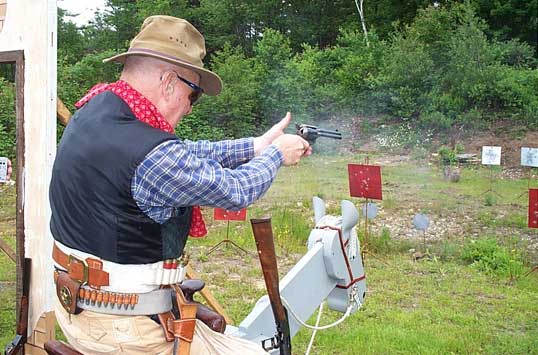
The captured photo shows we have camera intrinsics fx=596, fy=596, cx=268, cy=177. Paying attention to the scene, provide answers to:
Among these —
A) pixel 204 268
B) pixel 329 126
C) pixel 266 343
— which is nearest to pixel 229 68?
pixel 329 126

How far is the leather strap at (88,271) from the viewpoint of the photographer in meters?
1.59

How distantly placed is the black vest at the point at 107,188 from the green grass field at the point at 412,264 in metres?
2.49

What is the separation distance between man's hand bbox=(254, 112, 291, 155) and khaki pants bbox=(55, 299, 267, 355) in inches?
27.3

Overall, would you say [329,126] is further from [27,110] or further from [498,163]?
[27,110]

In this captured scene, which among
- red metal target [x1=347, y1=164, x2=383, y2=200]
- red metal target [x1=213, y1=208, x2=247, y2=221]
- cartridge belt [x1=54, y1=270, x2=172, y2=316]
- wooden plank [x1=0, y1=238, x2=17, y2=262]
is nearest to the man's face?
cartridge belt [x1=54, y1=270, x2=172, y2=316]

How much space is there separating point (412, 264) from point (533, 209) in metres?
1.18

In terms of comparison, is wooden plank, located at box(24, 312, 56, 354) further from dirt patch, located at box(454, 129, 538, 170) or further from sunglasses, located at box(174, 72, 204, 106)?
dirt patch, located at box(454, 129, 538, 170)

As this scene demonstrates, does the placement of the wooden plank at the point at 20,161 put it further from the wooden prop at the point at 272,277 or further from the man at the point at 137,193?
the wooden prop at the point at 272,277

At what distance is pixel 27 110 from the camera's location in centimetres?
306

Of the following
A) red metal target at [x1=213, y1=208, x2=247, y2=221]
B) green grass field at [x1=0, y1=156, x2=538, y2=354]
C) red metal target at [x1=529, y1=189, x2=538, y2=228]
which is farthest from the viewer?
red metal target at [x1=213, y1=208, x2=247, y2=221]

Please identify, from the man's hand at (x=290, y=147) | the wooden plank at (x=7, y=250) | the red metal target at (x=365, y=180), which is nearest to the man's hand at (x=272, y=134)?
the man's hand at (x=290, y=147)

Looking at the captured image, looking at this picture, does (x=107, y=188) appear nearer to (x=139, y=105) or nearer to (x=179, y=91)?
(x=139, y=105)

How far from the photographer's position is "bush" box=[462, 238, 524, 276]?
17.2 ft

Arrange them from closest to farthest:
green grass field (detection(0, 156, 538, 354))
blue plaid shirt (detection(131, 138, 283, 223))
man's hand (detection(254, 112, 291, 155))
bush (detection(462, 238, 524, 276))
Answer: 1. blue plaid shirt (detection(131, 138, 283, 223))
2. man's hand (detection(254, 112, 291, 155))
3. green grass field (detection(0, 156, 538, 354))
4. bush (detection(462, 238, 524, 276))
